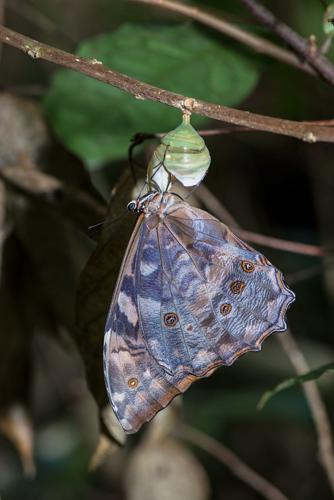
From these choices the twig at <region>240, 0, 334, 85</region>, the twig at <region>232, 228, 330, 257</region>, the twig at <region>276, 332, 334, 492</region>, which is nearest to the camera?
the twig at <region>240, 0, 334, 85</region>

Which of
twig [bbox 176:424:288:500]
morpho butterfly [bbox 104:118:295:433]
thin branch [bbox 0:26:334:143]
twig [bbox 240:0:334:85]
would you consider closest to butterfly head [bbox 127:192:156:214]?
morpho butterfly [bbox 104:118:295:433]

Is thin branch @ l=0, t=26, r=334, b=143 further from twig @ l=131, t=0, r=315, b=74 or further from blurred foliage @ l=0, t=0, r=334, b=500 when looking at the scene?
twig @ l=131, t=0, r=315, b=74

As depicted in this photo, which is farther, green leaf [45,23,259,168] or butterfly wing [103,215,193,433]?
green leaf [45,23,259,168]

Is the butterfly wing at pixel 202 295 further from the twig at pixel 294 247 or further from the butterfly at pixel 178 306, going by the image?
the twig at pixel 294 247

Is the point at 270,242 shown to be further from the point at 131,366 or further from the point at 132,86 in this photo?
the point at 132,86

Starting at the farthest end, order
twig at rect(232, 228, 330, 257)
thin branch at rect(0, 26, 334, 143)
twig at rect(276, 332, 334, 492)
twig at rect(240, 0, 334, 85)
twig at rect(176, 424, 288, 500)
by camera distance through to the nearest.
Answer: twig at rect(176, 424, 288, 500) < twig at rect(276, 332, 334, 492) < twig at rect(232, 228, 330, 257) < twig at rect(240, 0, 334, 85) < thin branch at rect(0, 26, 334, 143)

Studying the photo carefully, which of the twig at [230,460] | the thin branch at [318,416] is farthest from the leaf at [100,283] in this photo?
the twig at [230,460]

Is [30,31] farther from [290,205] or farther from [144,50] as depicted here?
[144,50]
